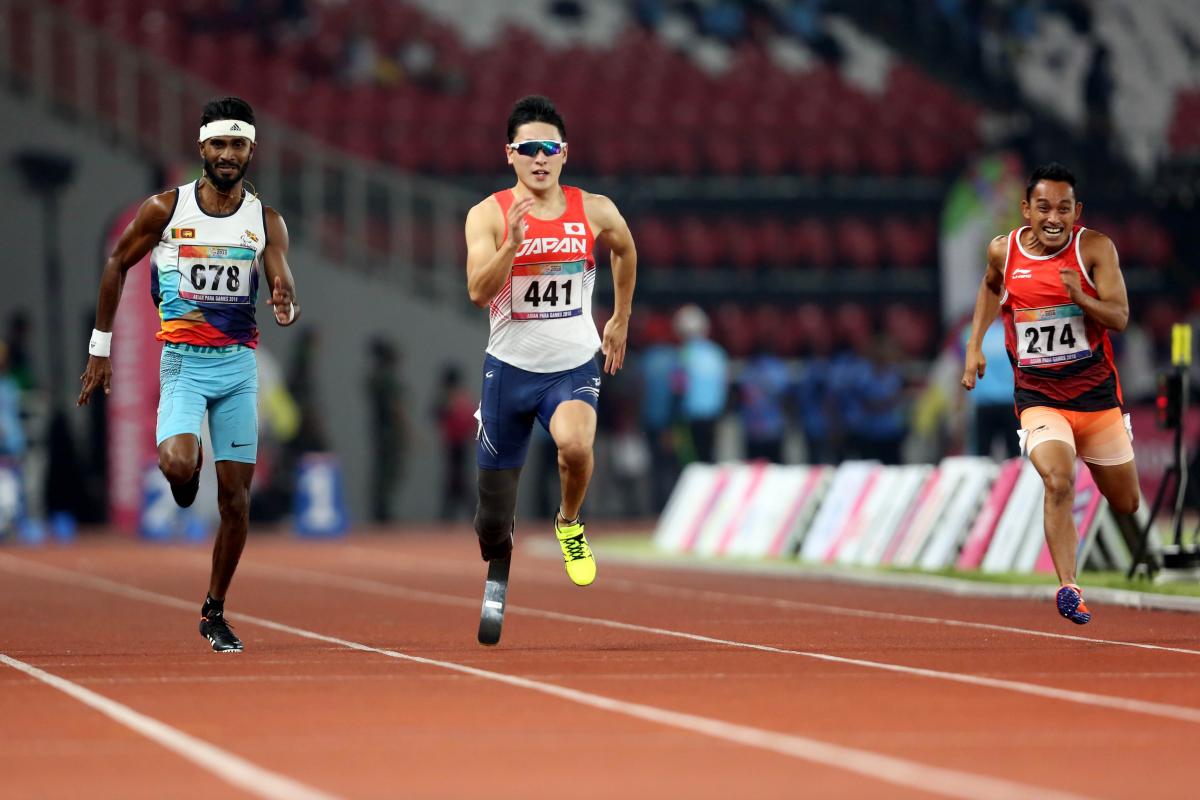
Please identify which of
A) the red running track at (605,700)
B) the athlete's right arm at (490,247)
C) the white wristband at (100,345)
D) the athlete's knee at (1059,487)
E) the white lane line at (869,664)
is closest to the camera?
the red running track at (605,700)

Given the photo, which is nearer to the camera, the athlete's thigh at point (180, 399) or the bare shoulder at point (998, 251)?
the athlete's thigh at point (180, 399)

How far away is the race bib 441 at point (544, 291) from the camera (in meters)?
10.4

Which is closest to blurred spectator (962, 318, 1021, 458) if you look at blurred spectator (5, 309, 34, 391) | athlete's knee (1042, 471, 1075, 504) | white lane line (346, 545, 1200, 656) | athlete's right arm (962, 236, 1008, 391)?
white lane line (346, 545, 1200, 656)

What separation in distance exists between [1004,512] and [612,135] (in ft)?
55.4

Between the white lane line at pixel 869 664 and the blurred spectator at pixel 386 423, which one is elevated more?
the blurred spectator at pixel 386 423

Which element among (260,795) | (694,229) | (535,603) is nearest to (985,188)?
(694,229)

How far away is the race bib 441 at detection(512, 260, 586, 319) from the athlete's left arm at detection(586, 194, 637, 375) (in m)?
0.23

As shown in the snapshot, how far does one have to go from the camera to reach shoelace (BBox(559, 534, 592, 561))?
10.5 metres

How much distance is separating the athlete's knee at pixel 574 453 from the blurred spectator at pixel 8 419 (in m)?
15.3

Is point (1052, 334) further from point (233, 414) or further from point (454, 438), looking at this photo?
point (454, 438)

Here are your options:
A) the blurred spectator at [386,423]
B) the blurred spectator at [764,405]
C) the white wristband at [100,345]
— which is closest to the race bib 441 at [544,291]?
the white wristband at [100,345]

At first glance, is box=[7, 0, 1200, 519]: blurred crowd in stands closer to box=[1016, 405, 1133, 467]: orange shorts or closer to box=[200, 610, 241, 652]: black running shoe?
box=[1016, 405, 1133, 467]: orange shorts

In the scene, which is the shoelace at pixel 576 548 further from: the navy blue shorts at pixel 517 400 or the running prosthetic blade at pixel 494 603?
the navy blue shorts at pixel 517 400

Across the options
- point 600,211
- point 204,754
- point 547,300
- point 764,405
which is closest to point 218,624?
point 547,300
